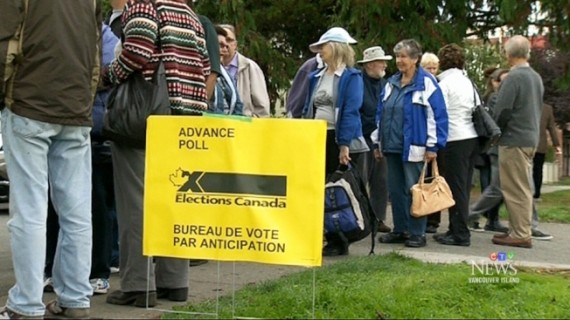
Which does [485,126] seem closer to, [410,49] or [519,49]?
[519,49]

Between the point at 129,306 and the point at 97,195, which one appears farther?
the point at 97,195

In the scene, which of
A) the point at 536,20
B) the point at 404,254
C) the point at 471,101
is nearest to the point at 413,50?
the point at 471,101

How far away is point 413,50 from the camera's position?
30.4 ft

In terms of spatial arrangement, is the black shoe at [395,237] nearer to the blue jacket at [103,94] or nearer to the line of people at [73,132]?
the line of people at [73,132]

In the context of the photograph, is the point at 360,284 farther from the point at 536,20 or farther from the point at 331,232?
the point at 536,20

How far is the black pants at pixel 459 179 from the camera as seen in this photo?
9531 millimetres

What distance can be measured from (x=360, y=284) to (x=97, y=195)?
1.89 metres

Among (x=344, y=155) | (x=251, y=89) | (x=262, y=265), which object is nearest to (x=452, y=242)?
(x=344, y=155)

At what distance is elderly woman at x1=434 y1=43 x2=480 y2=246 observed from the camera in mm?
9562

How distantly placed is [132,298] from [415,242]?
3.84m

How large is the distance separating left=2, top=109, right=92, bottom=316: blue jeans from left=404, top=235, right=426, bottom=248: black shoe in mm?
4347

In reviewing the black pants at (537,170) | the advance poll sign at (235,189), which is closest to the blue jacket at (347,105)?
the advance poll sign at (235,189)

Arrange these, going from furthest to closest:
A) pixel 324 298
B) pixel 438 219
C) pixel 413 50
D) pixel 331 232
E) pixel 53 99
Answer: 1. pixel 438 219
2. pixel 413 50
3. pixel 331 232
4. pixel 324 298
5. pixel 53 99

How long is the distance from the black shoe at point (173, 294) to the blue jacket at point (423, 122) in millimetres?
3504
